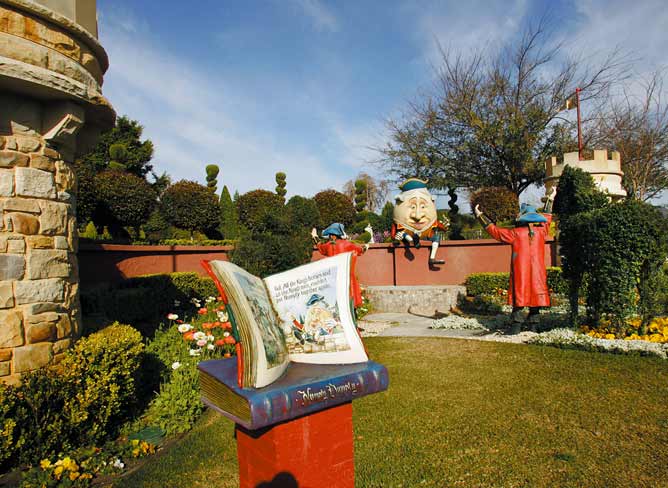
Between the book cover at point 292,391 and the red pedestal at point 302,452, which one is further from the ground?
the book cover at point 292,391

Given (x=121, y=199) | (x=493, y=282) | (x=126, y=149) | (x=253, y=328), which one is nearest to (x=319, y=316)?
(x=253, y=328)

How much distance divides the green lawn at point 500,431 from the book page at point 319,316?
1.87m

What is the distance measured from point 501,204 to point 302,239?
360 inches

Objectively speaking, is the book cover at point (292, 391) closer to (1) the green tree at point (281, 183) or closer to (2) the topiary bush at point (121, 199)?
(2) the topiary bush at point (121, 199)

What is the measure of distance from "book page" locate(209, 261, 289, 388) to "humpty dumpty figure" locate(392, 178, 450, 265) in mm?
10273

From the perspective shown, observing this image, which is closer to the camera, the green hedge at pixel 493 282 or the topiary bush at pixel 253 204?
the green hedge at pixel 493 282

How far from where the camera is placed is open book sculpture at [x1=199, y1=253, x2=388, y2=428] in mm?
1299

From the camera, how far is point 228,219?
2002 centimetres

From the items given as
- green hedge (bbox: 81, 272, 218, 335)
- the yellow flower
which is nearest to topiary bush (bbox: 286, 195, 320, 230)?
green hedge (bbox: 81, 272, 218, 335)

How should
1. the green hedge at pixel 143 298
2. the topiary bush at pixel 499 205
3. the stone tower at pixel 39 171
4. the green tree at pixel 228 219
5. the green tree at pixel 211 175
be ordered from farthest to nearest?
1. the green tree at pixel 211 175
2. the green tree at pixel 228 219
3. the topiary bush at pixel 499 205
4. the green hedge at pixel 143 298
5. the stone tower at pixel 39 171

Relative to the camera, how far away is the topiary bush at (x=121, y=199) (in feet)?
35.4

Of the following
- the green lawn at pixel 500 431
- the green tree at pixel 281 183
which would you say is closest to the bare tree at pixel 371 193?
the green tree at pixel 281 183

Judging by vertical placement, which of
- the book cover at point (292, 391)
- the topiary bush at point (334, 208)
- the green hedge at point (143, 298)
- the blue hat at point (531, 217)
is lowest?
the green hedge at point (143, 298)

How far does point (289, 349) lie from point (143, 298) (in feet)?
22.9
